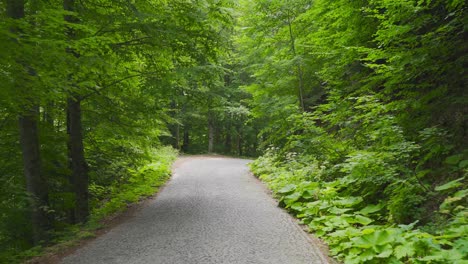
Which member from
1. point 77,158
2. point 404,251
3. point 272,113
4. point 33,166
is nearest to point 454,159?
point 404,251

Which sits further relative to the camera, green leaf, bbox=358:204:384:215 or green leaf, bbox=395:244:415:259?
green leaf, bbox=358:204:384:215

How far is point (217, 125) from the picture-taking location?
37.2 m

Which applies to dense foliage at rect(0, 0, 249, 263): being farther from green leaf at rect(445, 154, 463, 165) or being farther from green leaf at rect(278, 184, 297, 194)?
green leaf at rect(445, 154, 463, 165)

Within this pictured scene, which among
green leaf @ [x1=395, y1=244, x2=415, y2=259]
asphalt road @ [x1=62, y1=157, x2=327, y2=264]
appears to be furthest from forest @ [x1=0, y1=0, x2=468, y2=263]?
asphalt road @ [x1=62, y1=157, x2=327, y2=264]

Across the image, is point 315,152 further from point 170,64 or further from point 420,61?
point 170,64

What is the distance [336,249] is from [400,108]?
3.08 m

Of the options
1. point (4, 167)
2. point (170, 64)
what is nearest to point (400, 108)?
point (170, 64)

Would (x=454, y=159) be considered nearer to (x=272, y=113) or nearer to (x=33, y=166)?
(x=272, y=113)

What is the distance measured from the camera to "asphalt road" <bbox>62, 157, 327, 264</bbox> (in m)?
5.22

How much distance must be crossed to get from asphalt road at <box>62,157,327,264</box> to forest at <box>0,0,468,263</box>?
0.61 metres

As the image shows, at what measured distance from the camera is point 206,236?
20.6 ft

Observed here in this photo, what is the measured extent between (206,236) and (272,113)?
7.16 m

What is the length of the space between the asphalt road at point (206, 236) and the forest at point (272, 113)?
61cm

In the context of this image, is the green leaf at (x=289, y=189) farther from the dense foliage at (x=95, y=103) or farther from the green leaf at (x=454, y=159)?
the green leaf at (x=454, y=159)
